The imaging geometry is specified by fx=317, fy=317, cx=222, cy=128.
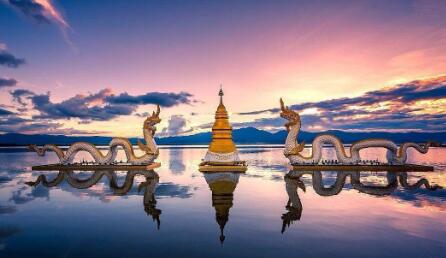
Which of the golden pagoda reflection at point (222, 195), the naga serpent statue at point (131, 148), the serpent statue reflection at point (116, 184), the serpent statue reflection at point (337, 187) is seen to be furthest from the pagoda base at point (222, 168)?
the naga serpent statue at point (131, 148)

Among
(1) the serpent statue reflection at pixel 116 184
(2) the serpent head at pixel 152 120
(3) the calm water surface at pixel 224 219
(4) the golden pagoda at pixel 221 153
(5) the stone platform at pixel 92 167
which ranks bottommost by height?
(3) the calm water surface at pixel 224 219

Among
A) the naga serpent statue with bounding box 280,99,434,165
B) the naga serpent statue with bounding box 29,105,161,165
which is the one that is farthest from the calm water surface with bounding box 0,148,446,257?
the naga serpent statue with bounding box 29,105,161,165

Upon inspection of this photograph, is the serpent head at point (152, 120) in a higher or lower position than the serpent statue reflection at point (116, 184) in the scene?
higher

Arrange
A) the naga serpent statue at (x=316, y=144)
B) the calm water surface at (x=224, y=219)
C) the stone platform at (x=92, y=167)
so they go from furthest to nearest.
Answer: the stone platform at (x=92, y=167) → the naga serpent statue at (x=316, y=144) → the calm water surface at (x=224, y=219)

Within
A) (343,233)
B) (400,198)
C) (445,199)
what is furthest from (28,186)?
(445,199)

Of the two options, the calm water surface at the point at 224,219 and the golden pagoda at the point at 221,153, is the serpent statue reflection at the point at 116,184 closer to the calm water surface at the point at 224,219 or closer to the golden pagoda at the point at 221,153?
the calm water surface at the point at 224,219

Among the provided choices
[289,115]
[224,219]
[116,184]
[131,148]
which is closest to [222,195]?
[224,219]

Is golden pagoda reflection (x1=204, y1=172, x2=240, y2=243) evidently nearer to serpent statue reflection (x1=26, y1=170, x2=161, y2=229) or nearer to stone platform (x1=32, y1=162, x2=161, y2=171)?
serpent statue reflection (x1=26, y1=170, x2=161, y2=229)

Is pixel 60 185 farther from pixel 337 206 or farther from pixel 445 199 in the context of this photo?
pixel 445 199

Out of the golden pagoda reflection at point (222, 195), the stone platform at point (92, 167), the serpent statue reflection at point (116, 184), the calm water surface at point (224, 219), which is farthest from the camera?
the stone platform at point (92, 167)

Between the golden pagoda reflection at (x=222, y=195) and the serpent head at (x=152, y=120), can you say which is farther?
the serpent head at (x=152, y=120)

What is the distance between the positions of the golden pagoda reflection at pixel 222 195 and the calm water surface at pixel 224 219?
5 centimetres

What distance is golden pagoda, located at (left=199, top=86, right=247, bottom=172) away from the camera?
26578 millimetres

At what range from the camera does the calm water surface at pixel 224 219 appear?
8.54 m
